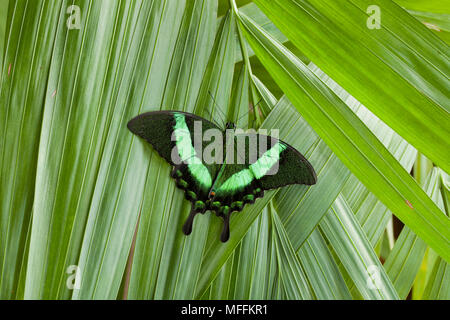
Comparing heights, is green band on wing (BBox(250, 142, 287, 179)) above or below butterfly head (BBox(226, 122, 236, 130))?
below

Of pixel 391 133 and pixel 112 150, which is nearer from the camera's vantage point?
pixel 112 150

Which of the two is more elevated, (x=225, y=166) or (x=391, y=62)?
(x=391, y=62)

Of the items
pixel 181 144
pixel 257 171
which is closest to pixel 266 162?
pixel 257 171

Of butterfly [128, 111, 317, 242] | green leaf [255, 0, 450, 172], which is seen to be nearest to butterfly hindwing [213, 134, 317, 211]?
butterfly [128, 111, 317, 242]

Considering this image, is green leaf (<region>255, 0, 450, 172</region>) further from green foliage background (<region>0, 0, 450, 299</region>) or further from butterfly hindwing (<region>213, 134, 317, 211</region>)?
butterfly hindwing (<region>213, 134, 317, 211</region>)

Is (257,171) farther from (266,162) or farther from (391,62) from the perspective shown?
(391,62)

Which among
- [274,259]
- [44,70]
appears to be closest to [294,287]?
[274,259]

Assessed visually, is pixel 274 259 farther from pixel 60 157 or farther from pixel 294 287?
pixel 60 157
